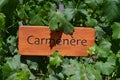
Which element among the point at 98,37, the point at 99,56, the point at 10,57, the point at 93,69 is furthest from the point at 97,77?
the point at 10,57

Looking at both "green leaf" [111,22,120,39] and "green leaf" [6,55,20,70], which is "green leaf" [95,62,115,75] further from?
"green leaf" [6,55,20,70]

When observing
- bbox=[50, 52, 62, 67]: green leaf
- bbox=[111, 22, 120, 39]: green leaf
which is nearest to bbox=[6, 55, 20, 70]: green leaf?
bbox=[50, 52, 62, 67]: green leaf

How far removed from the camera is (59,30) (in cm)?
194

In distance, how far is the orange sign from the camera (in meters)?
1.93

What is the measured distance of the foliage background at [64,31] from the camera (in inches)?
74.4

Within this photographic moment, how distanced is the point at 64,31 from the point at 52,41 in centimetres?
9

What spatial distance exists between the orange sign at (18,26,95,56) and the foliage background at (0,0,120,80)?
43mm

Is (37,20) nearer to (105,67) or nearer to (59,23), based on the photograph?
(59,23)

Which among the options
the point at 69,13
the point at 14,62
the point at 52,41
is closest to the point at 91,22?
the point at 69,13

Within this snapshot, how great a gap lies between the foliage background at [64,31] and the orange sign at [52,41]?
0.14ft

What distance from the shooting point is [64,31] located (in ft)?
6.30

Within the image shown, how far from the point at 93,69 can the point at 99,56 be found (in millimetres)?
131

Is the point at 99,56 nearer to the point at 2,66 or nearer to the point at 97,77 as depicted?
the point at 97,77

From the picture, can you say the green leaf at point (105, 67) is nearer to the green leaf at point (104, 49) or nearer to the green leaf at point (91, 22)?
the green leaf at point (104, 49)
